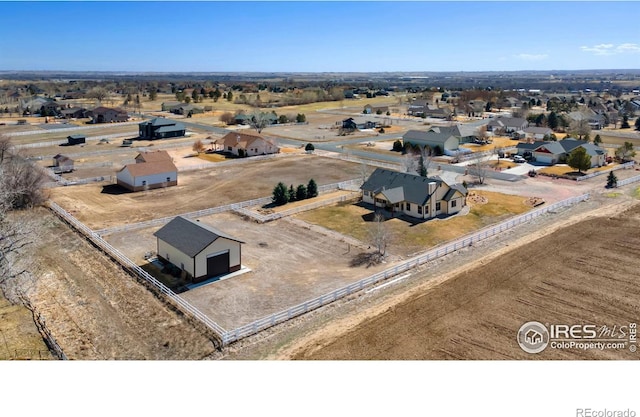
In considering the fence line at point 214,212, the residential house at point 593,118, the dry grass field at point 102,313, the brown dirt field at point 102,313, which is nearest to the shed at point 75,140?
the fence line at point 214,212

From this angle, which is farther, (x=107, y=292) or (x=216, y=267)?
(x=216, y=267)

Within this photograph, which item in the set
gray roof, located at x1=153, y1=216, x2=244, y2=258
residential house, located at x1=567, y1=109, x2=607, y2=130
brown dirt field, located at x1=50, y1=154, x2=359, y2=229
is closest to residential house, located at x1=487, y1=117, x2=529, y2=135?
residential house, located at x1=567, y1=109, x2=607, y2=130

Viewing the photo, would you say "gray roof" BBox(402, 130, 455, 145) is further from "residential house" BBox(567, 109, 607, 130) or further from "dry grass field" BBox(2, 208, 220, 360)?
"dry grass field" BBox(2, 208, 220, 360)

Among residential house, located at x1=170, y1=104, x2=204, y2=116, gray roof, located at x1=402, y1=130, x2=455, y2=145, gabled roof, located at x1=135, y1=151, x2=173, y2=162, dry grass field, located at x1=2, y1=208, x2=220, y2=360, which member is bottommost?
dry grass field, located at x1=2, y1=208, x2=220, y2=360

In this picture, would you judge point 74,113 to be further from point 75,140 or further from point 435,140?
point 435,140

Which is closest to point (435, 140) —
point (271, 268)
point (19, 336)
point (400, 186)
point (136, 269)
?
point (400, 186)

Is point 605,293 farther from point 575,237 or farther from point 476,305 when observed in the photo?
point 575,237
